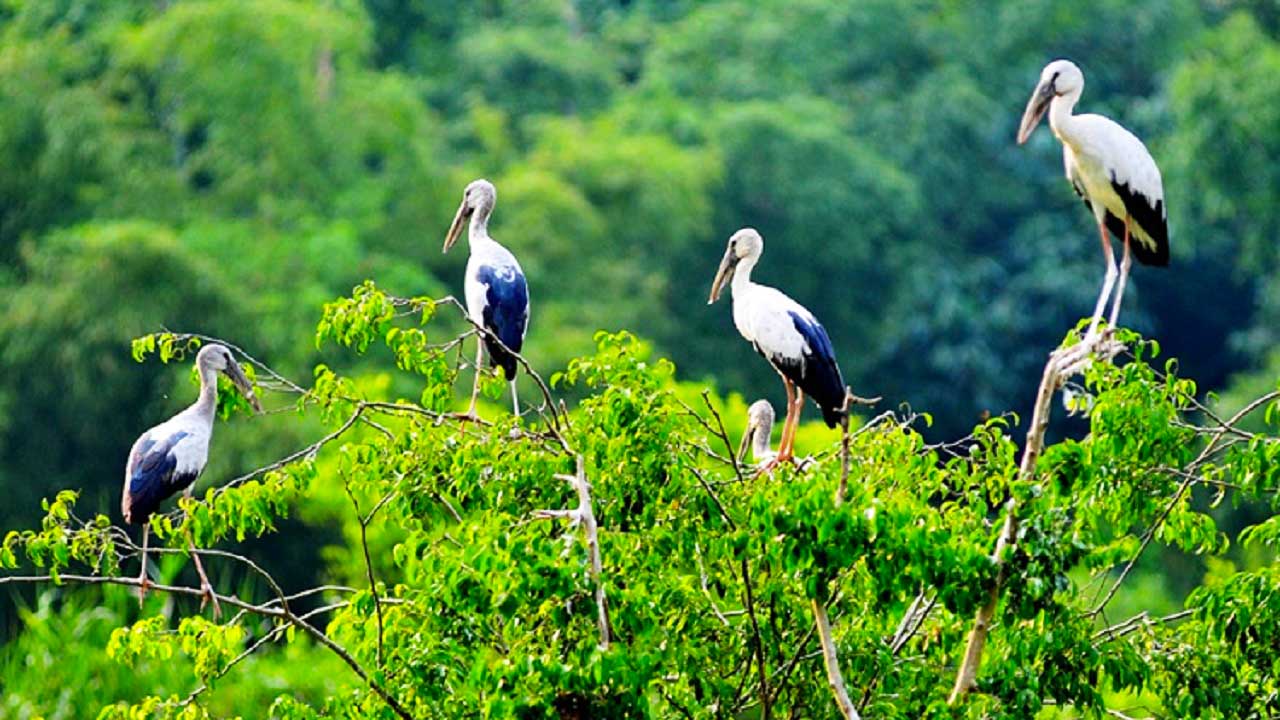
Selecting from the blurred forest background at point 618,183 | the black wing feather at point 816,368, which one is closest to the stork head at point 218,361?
the black wing feather at point 816,368

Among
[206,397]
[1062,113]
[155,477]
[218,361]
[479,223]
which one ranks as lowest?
[155,477]

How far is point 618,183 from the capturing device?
36.3 metres

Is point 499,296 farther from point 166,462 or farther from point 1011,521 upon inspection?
point 1011,521

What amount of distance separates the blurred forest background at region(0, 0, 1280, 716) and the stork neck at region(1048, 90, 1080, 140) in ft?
56.4

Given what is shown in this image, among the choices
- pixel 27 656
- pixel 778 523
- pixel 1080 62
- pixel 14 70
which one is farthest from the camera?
pixel 1080 62

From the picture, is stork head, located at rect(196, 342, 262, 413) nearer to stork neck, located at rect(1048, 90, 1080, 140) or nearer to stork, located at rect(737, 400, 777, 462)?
stork, located at rect(737, 400, 777, 462)

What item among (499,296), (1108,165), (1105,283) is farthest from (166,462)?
(1108,165)

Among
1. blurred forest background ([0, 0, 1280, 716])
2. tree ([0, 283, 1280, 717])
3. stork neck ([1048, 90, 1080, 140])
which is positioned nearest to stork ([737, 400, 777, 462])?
stork neck ([1048, 90, 1080, 140])

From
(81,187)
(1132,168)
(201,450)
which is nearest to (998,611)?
(1132,168)

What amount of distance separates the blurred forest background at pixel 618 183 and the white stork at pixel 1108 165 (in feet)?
56.4

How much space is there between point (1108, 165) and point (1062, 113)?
278mm

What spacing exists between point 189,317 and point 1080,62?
17.8 m

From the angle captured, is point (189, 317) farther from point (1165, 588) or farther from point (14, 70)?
point (1165, 588)

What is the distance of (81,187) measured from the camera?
3353 centimetres
